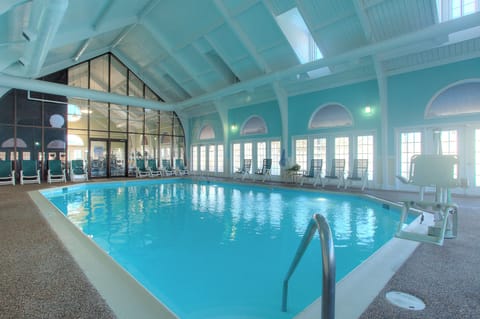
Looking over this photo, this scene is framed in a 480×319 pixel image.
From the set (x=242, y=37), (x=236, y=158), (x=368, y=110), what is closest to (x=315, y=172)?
(x=368, y=110)

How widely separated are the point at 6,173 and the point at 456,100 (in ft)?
45.3

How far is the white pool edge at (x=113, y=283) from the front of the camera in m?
1.47

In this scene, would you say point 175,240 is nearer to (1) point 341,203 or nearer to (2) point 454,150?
(1) point 341,203

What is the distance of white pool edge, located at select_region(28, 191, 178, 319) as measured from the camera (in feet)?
4.82

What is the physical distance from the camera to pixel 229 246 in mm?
3473

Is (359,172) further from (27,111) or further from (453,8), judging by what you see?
(27,111)

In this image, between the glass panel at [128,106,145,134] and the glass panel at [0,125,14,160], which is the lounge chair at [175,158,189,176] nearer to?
the glass panel at [128,106,145,134]

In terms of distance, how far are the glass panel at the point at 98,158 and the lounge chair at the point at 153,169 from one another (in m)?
1.94

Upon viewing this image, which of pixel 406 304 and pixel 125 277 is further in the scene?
pixel 125 277

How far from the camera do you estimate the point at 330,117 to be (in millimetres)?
9109

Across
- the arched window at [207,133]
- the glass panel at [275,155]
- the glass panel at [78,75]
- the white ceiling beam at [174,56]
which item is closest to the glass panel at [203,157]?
the arched window at [207,133]

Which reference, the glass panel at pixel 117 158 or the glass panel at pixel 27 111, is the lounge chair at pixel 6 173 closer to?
the glass panel at pixel 27 111

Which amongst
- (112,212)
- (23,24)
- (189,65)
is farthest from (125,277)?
(189,65)

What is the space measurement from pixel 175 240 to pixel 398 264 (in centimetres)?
277
